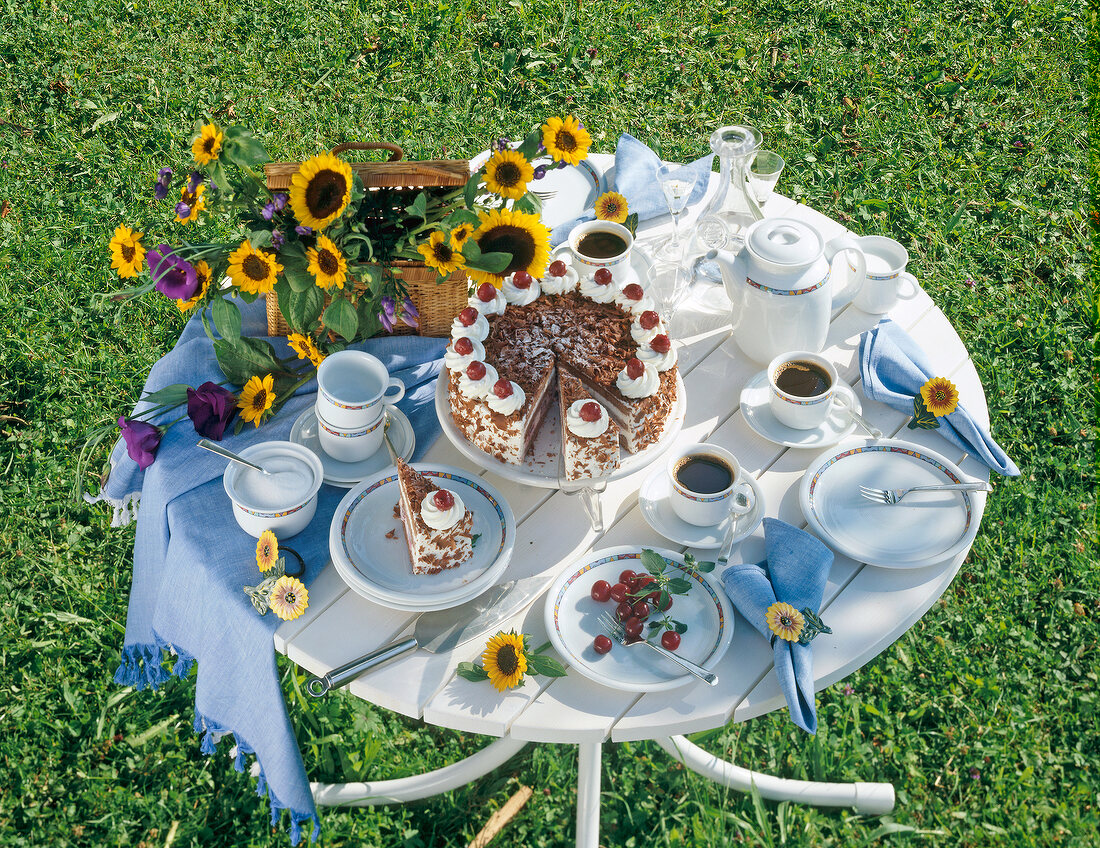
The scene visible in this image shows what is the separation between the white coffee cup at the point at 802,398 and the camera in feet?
8.33

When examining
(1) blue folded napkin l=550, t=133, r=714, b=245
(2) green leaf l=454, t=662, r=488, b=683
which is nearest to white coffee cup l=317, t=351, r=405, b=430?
(2) green leaf l=454, t=662, r=488, b=683

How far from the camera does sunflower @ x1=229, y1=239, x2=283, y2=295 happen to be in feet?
7.65

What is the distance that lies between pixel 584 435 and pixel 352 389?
2.18ft

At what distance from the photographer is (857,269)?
9.32ft

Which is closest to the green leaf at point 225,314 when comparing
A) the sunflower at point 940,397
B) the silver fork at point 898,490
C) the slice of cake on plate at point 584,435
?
the slice of cake on plate at point 584,435

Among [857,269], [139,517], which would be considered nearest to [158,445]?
[139,517]

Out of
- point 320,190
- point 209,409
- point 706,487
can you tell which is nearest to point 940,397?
point 706,487

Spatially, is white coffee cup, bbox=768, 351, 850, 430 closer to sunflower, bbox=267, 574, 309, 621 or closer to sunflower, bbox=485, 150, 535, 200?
sunflower, bbox=485, 150, 535, 200

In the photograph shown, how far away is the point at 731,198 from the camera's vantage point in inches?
122

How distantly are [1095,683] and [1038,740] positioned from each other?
352 millimetres

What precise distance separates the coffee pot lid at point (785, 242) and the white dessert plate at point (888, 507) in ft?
1.64

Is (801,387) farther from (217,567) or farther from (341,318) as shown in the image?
(217,567)

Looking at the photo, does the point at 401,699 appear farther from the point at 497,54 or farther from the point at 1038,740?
the point at 497,54

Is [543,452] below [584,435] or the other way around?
below
